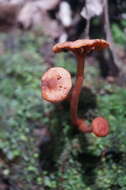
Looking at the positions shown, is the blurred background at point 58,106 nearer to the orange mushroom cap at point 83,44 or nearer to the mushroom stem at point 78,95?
the mushroom stem at point 78,95

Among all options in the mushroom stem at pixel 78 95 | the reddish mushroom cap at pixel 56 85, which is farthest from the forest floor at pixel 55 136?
the reddish mushroom cap at pixel 56 85

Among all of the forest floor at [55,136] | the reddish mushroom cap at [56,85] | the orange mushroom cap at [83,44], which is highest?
the orange mushroom cap at [83,44]

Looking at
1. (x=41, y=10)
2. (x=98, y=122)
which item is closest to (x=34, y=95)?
(x=98, y=122)

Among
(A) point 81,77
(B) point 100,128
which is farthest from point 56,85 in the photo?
(B) point 100,128

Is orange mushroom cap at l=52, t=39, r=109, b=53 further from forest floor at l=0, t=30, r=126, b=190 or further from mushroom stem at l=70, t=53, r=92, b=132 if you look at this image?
forest floor at l=0, t=30, r=126, b=190

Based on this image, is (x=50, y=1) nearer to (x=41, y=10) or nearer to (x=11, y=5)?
(x=41, y=10)

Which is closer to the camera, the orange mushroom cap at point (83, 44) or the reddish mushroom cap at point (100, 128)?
the orange mushroom cap at point (83, 44)
